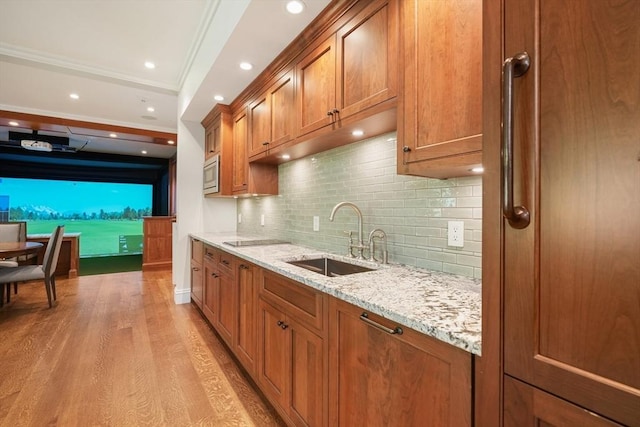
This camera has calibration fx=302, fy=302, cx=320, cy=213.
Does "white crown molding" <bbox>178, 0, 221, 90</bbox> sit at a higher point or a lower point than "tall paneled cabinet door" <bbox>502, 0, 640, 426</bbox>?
higher

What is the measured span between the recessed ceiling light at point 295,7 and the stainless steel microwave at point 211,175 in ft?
6.63

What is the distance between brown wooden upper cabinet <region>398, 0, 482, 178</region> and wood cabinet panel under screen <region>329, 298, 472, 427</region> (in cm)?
64

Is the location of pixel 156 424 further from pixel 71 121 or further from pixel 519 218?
pixel 71 121

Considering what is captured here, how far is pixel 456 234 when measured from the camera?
1.42 meters

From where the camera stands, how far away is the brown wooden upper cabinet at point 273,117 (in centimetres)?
216

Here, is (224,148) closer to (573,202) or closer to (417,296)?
(417,296)

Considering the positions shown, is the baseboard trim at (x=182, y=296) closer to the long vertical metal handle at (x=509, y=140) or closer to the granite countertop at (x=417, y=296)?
the granite countertop at (x=417, y=296)

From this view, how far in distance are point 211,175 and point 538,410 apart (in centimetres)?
357

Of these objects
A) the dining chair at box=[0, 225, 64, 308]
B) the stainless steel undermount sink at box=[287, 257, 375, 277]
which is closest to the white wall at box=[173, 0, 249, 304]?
the dining chair at box=[0, 225, 64, 308]

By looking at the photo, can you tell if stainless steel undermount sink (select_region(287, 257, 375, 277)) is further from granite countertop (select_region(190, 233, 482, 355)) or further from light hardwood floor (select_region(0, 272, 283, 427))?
light hardwood floor (select_region(0, 272, 283, 427))

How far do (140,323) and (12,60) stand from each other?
2.93 meters

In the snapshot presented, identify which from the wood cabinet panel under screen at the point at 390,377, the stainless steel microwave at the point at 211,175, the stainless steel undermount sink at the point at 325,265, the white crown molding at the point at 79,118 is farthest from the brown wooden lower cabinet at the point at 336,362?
the white crown molding at the point at 79,118

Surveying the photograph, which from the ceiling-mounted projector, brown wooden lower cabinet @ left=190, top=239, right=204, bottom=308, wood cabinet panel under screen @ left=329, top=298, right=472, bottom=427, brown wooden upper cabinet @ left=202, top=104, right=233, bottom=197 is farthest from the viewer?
the ceiling-mounted projector

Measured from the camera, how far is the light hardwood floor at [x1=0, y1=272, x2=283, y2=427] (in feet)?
5.80
